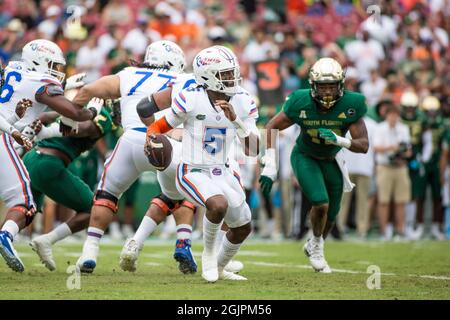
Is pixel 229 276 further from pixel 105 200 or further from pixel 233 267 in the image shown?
pixel 105 200

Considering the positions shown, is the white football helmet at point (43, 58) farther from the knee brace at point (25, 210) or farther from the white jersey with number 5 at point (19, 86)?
the knee brace at point (25, 210)

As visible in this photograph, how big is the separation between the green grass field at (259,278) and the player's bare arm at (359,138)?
3.45ft

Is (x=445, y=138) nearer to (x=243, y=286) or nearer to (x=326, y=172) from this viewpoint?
(x=326, y=172)

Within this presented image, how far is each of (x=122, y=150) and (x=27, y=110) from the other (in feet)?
2.70

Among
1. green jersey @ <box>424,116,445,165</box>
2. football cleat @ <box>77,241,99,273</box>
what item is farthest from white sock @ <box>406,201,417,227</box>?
football cleat @ <box>77,241,99,273</box>

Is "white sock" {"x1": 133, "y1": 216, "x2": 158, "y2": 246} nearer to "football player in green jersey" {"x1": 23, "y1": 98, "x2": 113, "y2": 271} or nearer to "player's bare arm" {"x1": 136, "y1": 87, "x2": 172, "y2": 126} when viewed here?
"football player in green jersey" {"x1": 23, "y1": 98, "x2": 113, "y2": 271}

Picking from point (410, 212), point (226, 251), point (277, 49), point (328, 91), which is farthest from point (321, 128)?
point (277, 49)

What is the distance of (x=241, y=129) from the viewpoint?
24.5ft

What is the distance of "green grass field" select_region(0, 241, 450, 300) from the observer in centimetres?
680

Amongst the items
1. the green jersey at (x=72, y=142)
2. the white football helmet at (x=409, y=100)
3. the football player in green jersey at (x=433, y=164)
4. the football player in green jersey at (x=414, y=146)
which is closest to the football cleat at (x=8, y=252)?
the green jersey at (x=72, y=142)

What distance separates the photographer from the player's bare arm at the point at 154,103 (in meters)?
7.75

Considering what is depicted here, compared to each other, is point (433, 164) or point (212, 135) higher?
point (433, 164)

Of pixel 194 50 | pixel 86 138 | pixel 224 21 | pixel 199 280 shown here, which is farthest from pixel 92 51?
pixel 199 280

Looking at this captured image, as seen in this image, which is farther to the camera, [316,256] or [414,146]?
[414,146]
